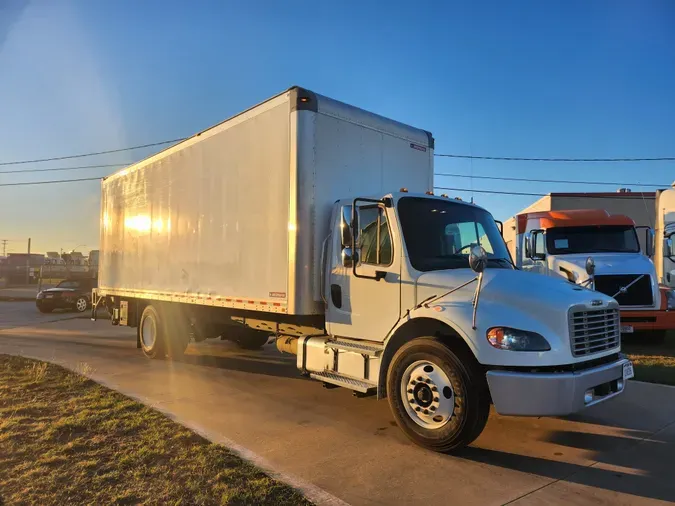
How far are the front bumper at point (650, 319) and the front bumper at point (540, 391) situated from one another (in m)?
6.60

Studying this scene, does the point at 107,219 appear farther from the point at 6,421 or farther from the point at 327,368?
the point at 327,368

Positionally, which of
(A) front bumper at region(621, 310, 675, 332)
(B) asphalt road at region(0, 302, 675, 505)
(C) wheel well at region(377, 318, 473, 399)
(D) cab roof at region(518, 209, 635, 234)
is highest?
(D) cab roof at region(518, 209, 635, 234)

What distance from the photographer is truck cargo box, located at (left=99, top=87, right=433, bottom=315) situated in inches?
235

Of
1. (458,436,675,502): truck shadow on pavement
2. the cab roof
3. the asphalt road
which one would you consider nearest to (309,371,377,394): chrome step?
the asphalt road

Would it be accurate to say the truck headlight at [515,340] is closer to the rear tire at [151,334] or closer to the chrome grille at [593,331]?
the chrome grille at [593,331]

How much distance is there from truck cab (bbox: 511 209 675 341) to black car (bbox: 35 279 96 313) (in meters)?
17.2

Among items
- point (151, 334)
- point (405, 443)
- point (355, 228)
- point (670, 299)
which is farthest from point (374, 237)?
point (670, 299)

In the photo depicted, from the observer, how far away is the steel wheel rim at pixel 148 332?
941 centimetres

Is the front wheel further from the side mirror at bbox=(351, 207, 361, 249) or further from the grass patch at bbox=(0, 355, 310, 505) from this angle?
the grass patch at bbox=(0, 355, 310, 505)

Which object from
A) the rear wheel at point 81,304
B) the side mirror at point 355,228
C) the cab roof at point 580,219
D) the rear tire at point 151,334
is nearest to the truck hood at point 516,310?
the side mirror at point 355,228

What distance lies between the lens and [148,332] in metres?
9.70

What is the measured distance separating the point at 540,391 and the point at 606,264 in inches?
278

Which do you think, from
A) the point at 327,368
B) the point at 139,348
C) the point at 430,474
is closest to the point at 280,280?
the point at 327,368

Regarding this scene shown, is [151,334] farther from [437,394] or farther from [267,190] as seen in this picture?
[437,394]
